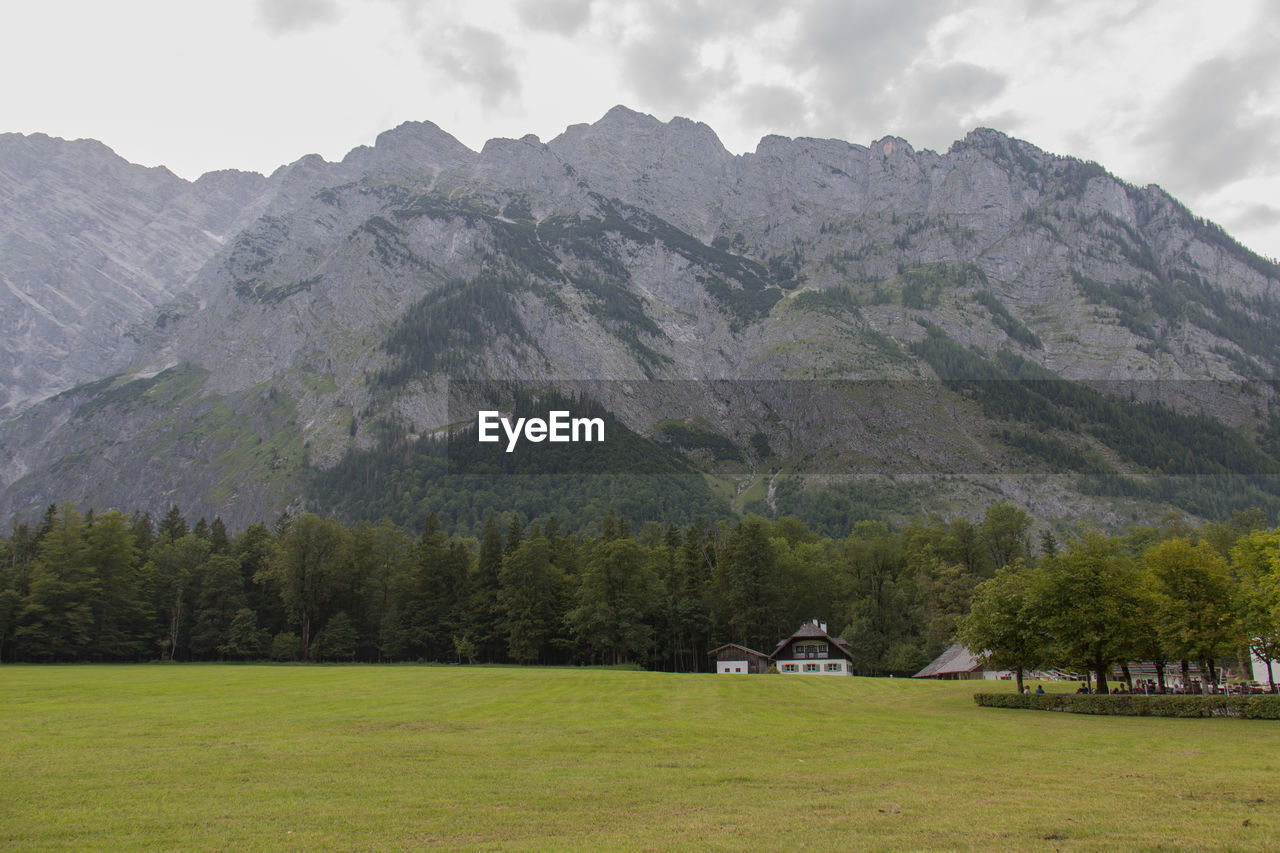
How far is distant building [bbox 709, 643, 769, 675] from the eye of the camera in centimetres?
9588

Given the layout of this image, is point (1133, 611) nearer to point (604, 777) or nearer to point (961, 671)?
point (961, 671)

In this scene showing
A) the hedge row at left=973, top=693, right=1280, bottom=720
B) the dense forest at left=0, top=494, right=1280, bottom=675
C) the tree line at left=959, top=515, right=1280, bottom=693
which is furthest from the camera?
the dense forest at left=0, top=494, right=1280, bottom=675

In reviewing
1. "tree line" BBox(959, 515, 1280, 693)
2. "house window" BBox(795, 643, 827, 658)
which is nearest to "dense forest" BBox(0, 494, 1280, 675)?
"house window" BBox(795, 643, 827, 658)

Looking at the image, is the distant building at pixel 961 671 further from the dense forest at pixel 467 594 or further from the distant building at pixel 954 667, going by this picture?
the dense forest at pixel 467 594

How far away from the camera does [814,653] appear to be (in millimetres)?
96625

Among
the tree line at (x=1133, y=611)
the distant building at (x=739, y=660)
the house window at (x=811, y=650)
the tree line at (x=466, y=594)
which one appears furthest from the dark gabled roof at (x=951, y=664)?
the tree line at (x=1133, y=611)

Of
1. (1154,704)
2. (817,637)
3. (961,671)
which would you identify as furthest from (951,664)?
(1154,704)

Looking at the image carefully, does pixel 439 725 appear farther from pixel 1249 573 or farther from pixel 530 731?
pixel 1249 573

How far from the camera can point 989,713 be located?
146ft

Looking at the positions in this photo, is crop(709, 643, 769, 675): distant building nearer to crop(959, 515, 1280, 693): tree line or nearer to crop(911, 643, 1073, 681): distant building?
crop(911, 643, 1073, 681): distant building

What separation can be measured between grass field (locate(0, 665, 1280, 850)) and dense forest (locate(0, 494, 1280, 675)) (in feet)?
167

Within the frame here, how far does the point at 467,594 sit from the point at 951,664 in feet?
194

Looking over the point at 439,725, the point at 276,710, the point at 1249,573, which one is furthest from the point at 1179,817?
the point at 1249,573

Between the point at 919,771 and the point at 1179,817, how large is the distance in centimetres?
807
